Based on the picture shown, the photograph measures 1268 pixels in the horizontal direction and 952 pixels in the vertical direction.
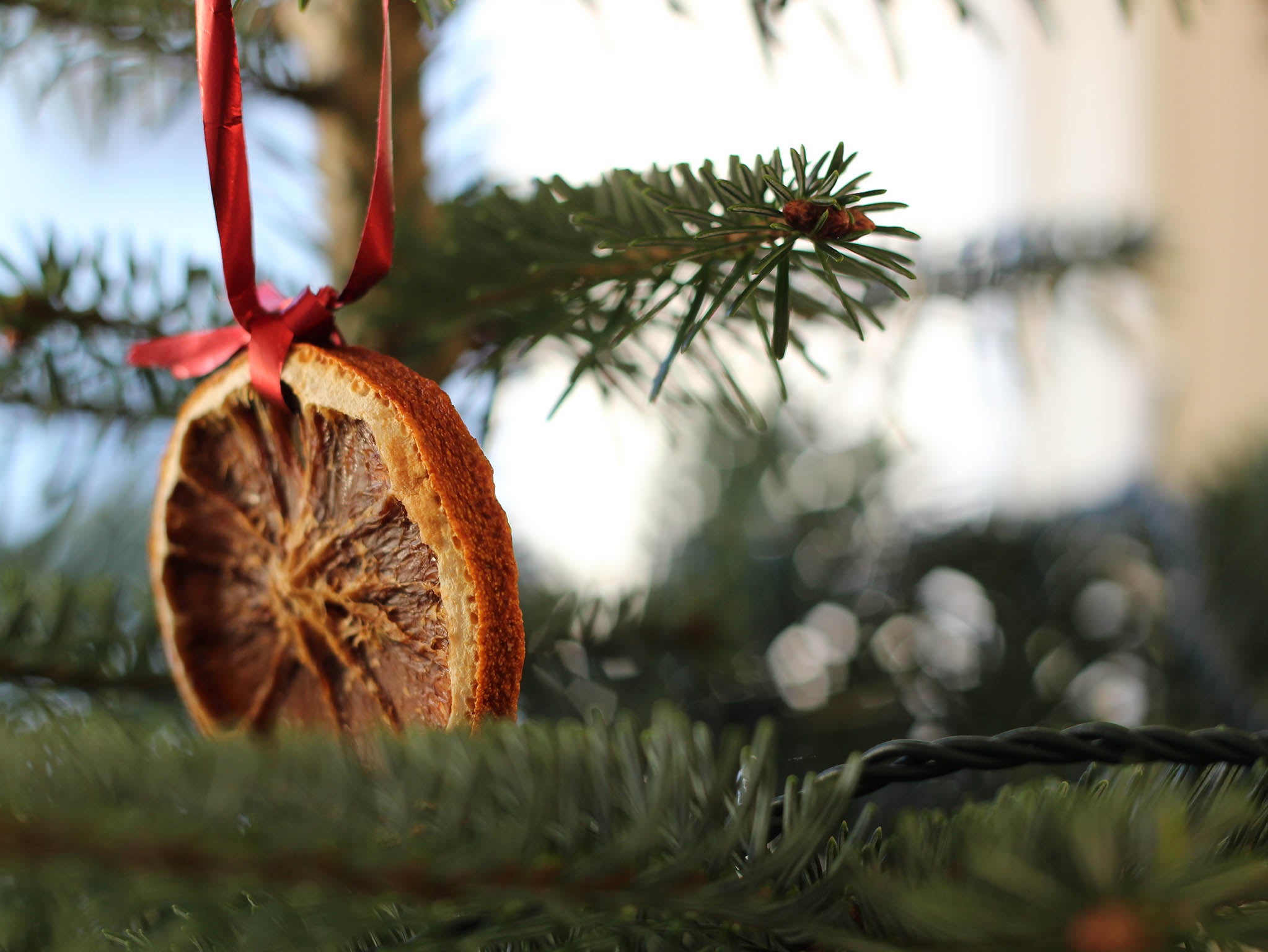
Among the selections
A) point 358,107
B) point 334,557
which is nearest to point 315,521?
point 334,557

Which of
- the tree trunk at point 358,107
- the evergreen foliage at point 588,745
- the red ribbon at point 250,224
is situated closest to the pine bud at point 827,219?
the evergreen foliage at point 588,745

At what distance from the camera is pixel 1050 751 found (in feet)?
0.66

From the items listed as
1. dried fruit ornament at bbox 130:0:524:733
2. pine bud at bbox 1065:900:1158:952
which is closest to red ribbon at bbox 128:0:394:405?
dried fruit ornament at bbox 130:0:524:733

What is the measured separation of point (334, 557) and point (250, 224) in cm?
9

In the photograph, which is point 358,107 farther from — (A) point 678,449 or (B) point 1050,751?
(B) point 1050,751

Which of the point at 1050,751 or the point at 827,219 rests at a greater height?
the point at 827,219

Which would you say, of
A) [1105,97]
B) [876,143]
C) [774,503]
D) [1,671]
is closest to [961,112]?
[1105,97]

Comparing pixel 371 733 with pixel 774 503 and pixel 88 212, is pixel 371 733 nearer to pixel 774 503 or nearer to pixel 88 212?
pixel 774 503

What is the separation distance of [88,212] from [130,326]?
27.5 inches

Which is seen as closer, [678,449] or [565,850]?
[565,850]

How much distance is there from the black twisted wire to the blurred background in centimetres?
7

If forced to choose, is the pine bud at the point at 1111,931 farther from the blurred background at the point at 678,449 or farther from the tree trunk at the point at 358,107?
the tree trunk at the point at 358,107

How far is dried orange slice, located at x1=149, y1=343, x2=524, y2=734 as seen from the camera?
22 centimetres

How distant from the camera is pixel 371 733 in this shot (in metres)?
0.16
